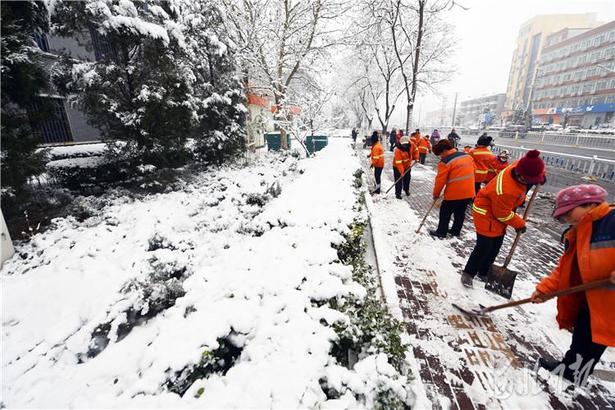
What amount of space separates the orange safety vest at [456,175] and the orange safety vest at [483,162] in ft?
7.61

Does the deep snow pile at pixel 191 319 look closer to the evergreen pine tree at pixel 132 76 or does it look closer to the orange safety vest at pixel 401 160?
the orange safety vest at pixel 401 160

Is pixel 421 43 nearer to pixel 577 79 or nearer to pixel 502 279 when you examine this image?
pixel 502 279

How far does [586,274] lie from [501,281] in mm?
1589

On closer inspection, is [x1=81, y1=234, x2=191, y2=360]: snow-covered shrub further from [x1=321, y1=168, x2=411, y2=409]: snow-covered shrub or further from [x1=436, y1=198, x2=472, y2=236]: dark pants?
[x1=436, y1=198, x2=472, y2=236]: dark pants

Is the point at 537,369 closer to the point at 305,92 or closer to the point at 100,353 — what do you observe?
the point at 100,353

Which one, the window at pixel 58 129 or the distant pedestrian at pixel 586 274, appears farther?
the window at pixel 58 129

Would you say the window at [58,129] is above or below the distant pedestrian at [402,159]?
above

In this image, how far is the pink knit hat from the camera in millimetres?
2021

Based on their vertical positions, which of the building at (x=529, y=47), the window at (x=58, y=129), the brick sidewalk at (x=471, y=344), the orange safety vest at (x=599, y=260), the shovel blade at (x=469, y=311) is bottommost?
the brick sidewalk at (x=471, y=344)

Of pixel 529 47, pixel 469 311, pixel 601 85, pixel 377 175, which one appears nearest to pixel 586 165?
pixel 377 175

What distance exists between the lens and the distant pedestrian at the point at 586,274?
1995 mm

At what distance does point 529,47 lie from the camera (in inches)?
2581

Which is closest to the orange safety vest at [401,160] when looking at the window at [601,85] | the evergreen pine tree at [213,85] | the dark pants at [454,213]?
the dark pants at [454,213]

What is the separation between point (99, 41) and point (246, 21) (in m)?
6.64
